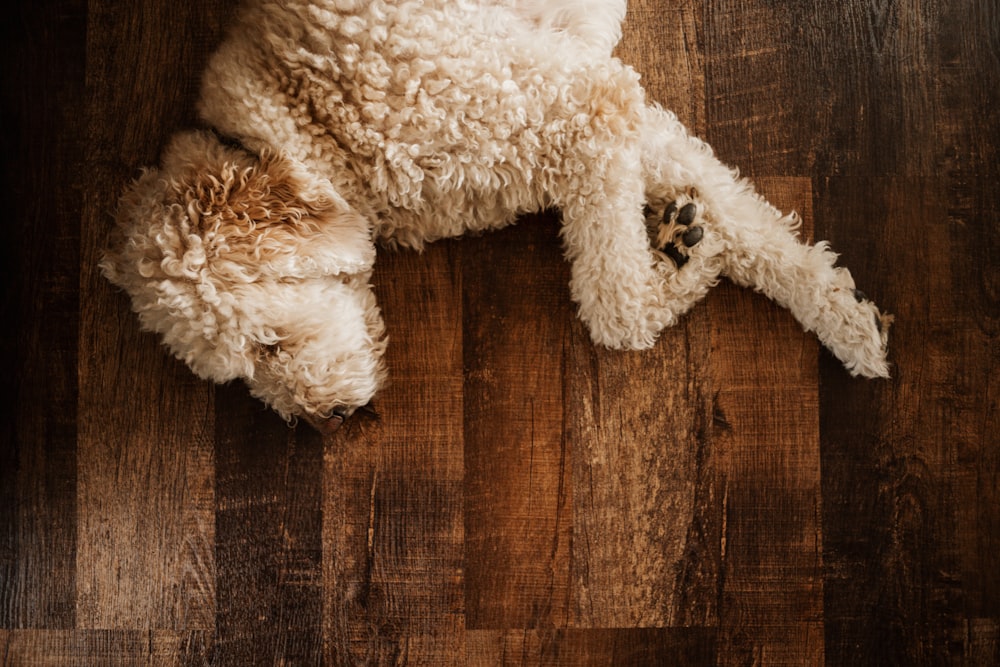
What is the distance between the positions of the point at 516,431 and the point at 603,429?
7.9 inches

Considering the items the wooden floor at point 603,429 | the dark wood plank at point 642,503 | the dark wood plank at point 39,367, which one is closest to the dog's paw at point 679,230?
the wooden floor at point 603,429

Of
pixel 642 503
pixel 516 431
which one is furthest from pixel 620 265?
pixel 642 503

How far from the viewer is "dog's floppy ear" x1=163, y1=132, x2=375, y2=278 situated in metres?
1.18

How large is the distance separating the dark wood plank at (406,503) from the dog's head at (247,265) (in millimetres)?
251

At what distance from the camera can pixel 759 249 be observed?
1464 millimetres

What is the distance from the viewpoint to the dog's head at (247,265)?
3.85 ft

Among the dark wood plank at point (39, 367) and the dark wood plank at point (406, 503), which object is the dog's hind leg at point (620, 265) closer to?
the dark wood plank at point (406, 503)

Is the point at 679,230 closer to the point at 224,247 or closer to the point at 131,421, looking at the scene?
the point at 224,247

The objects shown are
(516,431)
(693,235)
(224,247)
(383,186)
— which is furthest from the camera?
(516,431)

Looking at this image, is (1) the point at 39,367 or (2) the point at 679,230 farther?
(1) the point at 39,367

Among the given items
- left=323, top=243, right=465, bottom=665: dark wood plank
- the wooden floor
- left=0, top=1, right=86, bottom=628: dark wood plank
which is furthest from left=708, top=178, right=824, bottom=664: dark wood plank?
left=0, top=1, right=86, bottom=628: dark wood plank

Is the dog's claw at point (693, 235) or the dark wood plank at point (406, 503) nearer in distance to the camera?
the dog's claw at point (693, 235)

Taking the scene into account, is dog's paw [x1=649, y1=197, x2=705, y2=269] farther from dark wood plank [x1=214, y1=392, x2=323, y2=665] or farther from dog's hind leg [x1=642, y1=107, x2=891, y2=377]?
dark wood plank [x1=214, y1=392, x2=323, y2=665]

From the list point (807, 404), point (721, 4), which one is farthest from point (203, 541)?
point (721, 4)
